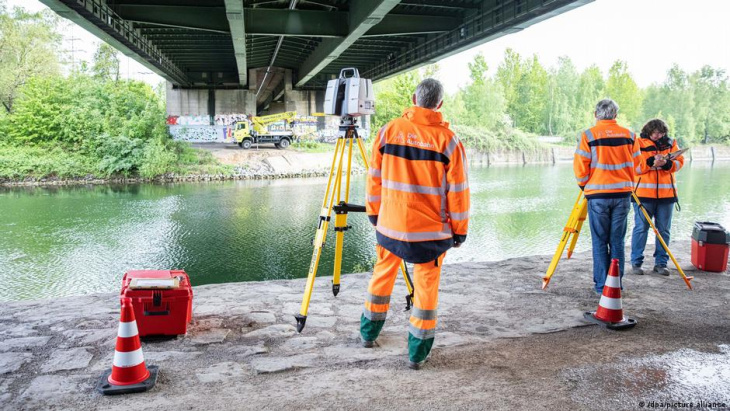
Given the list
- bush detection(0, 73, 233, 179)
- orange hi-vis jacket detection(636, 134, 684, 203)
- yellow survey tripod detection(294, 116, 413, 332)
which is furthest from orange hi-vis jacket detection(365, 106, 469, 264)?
bush detection(0, 73, 233, 179)

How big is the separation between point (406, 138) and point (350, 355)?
4.87ft

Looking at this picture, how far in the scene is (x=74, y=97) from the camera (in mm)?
31656

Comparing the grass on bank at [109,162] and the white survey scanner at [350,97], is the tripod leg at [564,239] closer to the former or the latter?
the white survey scanner at [350,97]

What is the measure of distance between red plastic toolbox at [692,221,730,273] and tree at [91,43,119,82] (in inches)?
2306

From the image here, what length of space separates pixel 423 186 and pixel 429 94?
22.7 inches

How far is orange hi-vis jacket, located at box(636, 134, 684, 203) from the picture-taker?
5.95 meters

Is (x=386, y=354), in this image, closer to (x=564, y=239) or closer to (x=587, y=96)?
(x=564, y=239)

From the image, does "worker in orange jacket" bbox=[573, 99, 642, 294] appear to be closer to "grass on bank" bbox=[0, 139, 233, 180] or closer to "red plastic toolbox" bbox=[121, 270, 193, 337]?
"red plastic toolbox" bbox=[121, 270, 193, 337]

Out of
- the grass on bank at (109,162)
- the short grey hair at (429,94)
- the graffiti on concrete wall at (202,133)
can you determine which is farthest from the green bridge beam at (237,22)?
the graffiti on concrete wall at (202,133)

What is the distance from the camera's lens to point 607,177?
4.85 meters

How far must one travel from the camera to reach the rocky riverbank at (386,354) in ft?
9.61

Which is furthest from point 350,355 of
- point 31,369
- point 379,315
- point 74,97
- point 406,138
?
point 74,97

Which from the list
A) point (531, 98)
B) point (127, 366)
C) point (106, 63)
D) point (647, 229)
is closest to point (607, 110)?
point (647, 229)

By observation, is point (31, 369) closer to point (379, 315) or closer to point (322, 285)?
point (379, 315)
